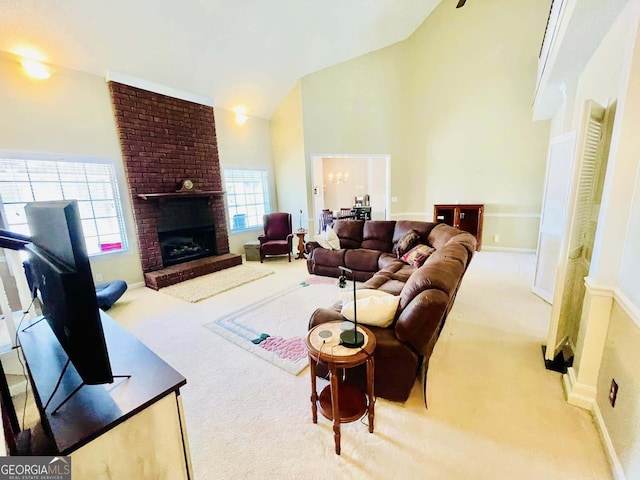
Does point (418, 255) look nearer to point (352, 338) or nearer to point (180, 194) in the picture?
point (352, 338)

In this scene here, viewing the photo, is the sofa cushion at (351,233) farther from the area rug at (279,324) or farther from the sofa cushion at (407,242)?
the area rug at (279,324)

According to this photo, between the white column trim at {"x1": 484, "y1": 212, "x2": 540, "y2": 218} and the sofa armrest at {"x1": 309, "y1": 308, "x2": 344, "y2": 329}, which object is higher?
the white column trim at {"x1": 484, "y1": 212, "x2": 540, "y2": 218}

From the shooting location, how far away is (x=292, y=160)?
591cm

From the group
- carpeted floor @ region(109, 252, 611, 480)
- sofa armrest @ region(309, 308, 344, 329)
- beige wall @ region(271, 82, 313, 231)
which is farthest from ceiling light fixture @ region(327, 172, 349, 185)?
sofa armrest @ region(309, 308, 344, 329)

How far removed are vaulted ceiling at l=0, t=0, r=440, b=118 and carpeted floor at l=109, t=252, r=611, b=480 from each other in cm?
354

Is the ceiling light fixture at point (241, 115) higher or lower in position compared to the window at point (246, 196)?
higher

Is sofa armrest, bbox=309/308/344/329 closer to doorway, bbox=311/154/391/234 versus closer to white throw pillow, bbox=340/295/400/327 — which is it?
white throw pillow, bbox=340/295/400/327

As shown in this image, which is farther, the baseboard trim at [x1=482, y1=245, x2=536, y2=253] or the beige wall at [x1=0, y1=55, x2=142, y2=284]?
the baseboard trim at [x1=482, y1=245, x2=536, y2=253]

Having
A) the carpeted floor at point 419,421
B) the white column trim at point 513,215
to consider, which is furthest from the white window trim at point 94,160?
the white column trim at point 513,215

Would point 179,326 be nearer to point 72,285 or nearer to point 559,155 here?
point 72,285

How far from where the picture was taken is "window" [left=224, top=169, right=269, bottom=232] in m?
5.62

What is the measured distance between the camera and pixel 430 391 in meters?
1.89

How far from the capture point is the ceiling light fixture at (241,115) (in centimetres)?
539

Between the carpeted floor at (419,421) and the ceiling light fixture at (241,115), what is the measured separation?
4.41 m
